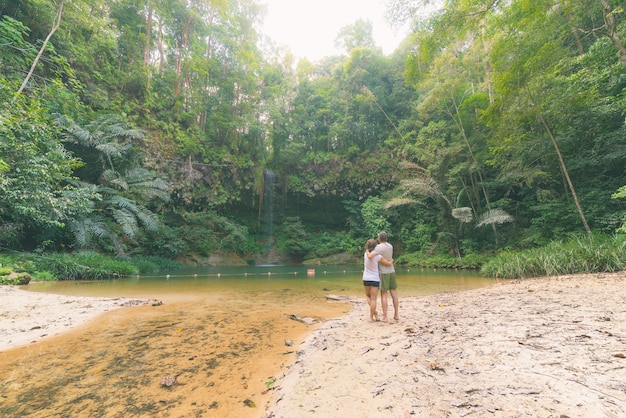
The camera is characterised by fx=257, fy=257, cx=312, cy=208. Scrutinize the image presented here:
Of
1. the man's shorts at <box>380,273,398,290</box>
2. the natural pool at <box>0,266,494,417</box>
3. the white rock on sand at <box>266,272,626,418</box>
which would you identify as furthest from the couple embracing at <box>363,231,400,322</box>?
the natural pool at <box>0,266,494,417</box>

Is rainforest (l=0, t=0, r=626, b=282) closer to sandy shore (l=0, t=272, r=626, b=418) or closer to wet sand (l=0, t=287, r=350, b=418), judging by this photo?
sandy shore (l=0, t=272, r=626, b=418)

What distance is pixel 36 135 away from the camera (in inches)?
302

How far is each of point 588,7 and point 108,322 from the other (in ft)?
43.0

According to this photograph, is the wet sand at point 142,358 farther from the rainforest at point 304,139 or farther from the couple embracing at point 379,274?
the rainforest at point 304,139

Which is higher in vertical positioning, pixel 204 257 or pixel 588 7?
pixel 588 7

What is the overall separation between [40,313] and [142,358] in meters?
3.03

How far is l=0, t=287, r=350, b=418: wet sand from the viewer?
2.00m

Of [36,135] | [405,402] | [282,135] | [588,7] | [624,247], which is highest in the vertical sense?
[282,135]

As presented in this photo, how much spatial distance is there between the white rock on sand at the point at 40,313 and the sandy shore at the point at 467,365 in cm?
4

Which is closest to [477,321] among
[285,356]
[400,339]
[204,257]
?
[400,339]

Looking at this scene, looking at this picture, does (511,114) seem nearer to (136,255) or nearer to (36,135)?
(36,135)

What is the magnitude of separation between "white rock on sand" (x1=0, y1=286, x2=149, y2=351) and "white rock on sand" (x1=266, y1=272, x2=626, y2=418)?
11.5 ft

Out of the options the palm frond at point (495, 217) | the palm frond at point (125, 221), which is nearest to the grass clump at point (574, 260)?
the palm frond at point (495, 217)

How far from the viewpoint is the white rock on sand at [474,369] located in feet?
4.55
